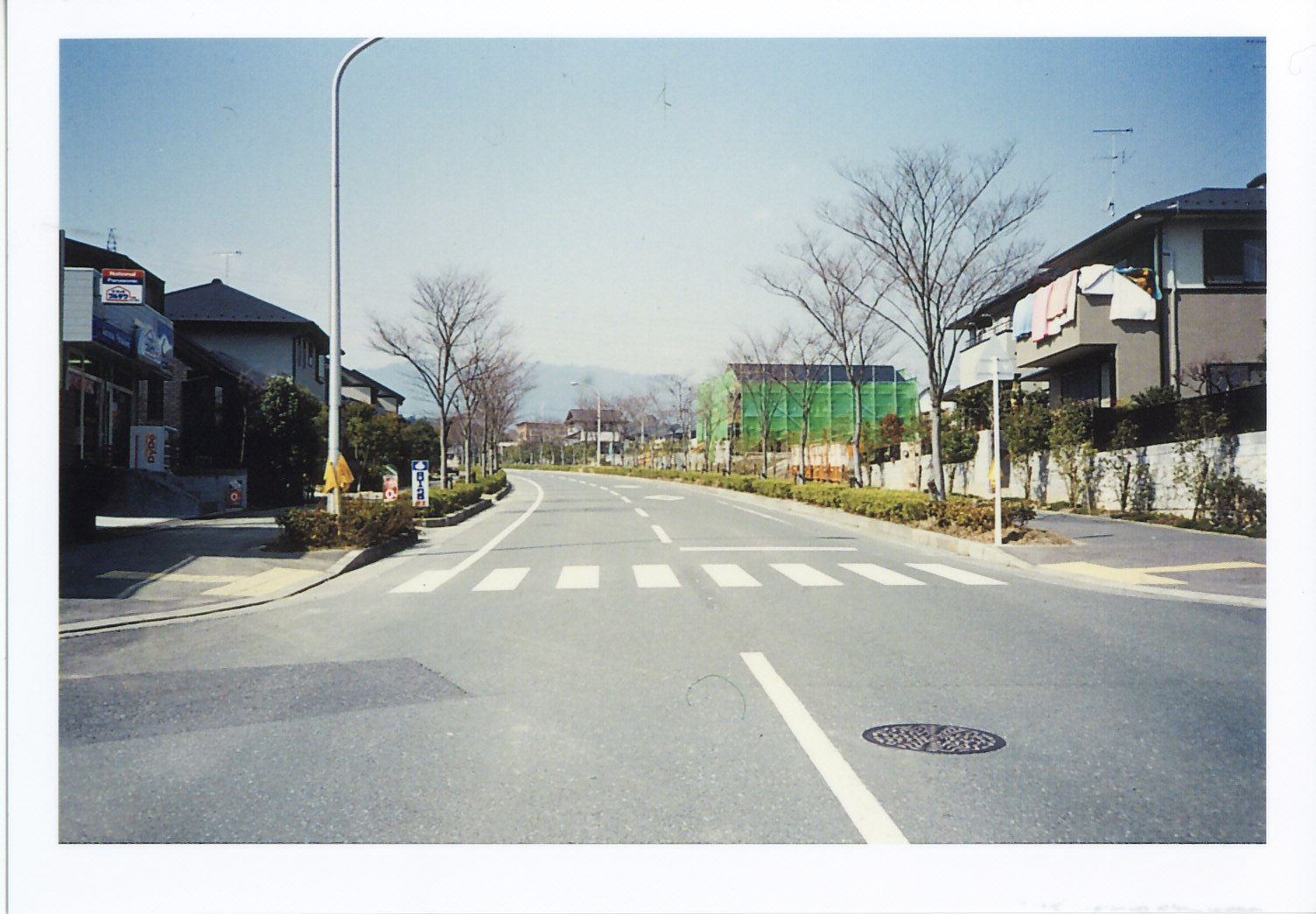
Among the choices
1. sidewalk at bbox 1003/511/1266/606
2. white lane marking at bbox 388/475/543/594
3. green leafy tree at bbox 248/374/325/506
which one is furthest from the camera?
green leafy tree at bbox 248/374/325/506

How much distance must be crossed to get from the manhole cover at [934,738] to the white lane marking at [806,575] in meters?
5.19

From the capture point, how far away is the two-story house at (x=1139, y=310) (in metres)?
13.2

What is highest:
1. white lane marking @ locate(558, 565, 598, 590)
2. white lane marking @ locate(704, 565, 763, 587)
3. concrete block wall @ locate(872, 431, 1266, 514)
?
concrete block wall @ locate(872, 431, 1266, 514)

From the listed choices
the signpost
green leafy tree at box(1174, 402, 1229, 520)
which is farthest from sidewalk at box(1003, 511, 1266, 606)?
the signpost

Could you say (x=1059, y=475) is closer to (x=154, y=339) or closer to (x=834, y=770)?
(x=154, y=339)

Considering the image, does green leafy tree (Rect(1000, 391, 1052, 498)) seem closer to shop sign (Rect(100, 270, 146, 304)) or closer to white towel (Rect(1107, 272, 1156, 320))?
white towel (Rect(1107, 272, 1156, 320))

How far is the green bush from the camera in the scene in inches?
501

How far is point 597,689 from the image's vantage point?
18.4ft

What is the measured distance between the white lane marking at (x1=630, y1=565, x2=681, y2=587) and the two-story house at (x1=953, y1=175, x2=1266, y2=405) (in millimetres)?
5632

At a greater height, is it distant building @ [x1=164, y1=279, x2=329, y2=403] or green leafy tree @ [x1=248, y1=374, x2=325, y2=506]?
distant building @ [x1=164, y1=279, x2=329, y2=403]

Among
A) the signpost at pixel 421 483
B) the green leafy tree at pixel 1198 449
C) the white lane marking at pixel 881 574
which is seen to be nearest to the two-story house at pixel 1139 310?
the green leafy tree at pixel 1198 449

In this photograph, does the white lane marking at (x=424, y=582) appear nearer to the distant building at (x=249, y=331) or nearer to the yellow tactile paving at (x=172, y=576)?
the yellow tactile paving at (x=172, y=576)

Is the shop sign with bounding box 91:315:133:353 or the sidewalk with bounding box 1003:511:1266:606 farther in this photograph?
the shop sign with bounding box 91:315:133:353
